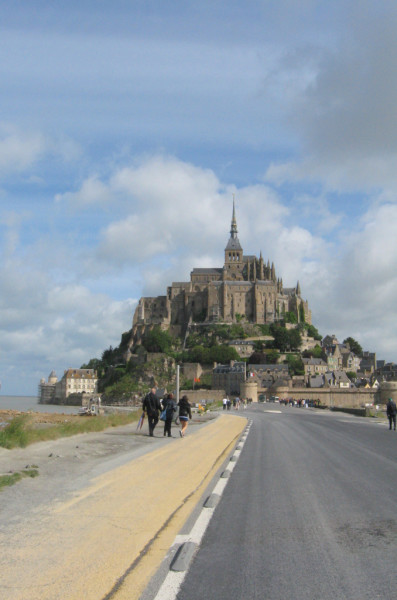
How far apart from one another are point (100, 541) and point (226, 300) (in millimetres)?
147263

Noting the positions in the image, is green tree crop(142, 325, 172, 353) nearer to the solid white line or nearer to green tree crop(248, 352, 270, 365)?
green tree crop(248, 352, 270, 365)

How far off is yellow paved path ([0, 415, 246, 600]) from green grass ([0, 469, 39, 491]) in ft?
4.32

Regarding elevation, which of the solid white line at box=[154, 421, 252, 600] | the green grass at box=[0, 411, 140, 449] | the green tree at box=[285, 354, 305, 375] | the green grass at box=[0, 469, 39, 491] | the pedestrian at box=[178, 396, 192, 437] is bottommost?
the solid white line at box=[154, 421, 252, 600]

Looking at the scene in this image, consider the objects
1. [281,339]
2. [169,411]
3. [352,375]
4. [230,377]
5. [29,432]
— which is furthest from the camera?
[281,339]

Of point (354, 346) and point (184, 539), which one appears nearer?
point (184, 539)

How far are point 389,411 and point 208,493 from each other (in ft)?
65.2

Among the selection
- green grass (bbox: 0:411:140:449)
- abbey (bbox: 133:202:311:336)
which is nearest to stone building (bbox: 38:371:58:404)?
abbey (bbox: 133:202:311:336)

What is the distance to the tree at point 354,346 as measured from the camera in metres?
166

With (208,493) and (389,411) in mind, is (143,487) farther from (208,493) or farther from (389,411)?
(389,411)

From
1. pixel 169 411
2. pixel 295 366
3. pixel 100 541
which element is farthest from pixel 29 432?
pixel 295 366

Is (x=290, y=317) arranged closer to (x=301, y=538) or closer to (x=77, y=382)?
(x=77, y=382)

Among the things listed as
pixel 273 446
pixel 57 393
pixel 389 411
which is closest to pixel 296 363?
pixel 57 393

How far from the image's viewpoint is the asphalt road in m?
4.68

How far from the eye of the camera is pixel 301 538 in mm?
6195
